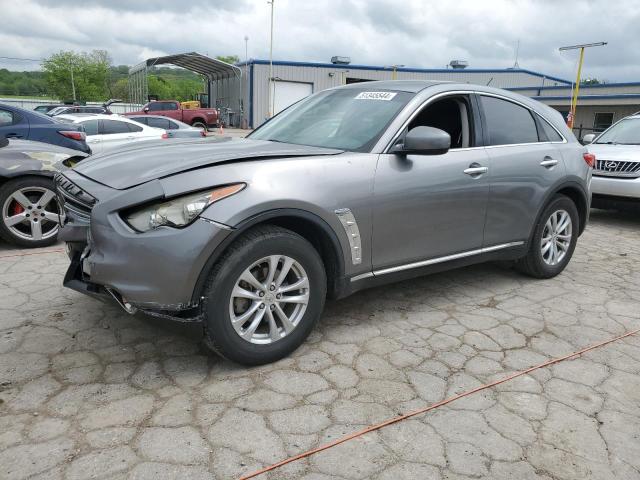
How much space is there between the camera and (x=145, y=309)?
Answer: 2.72 metres

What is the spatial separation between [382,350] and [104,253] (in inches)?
68.1

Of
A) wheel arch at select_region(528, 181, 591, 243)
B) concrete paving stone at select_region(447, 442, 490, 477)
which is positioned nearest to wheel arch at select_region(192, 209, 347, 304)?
concrete paving stone at select_region(447, 442, 490, 477)

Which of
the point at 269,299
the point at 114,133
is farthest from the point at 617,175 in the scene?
the point at 114,133

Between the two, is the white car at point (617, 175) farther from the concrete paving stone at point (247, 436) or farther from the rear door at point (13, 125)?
the rear door at point (13, 125)

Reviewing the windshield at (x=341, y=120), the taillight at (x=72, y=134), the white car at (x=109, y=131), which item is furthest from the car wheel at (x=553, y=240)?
the white car at (x=109, y=131)

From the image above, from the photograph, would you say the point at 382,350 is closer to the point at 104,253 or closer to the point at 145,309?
the point at 145,309

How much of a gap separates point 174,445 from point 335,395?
858 mm

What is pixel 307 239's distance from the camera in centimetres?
321

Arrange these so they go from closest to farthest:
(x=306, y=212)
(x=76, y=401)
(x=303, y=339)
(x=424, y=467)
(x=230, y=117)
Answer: (x=424, y=467) < (x=76, y=401) < (x=306, y=212) < (x=303, y=339) < (x=230, y=117)

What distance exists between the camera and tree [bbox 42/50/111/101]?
71.8 m

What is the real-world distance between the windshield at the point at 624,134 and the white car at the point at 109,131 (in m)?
9.25

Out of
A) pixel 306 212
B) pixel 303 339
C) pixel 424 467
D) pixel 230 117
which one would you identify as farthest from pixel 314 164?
pixel 230 117

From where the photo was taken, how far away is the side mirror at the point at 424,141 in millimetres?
3314

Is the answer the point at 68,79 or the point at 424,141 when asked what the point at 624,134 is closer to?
the point at 424,141
